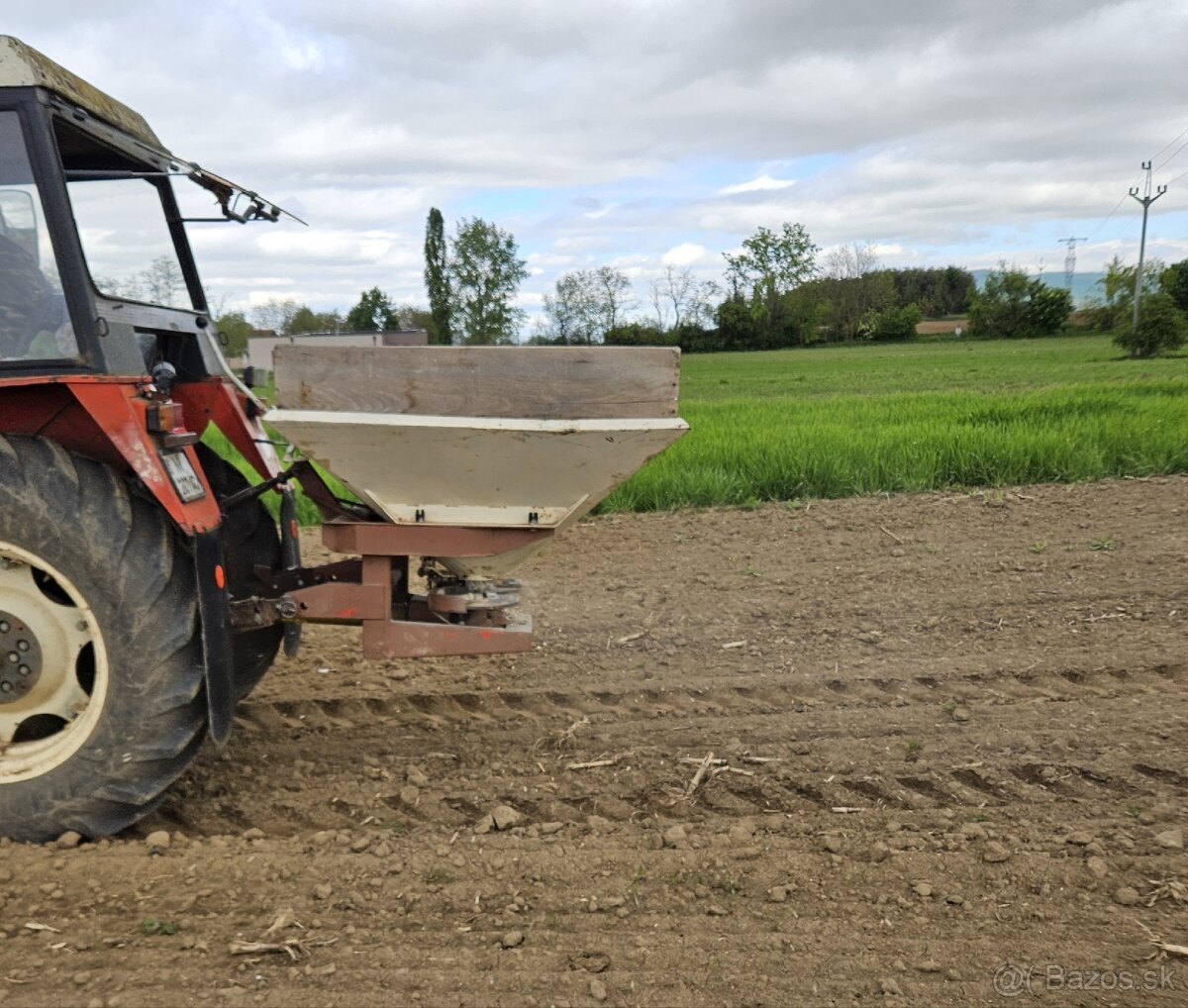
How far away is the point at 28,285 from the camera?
277 cm

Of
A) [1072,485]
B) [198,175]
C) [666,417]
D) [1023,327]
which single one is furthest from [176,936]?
[1023,327]

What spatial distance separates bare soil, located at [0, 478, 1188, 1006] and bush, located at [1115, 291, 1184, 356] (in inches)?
1343

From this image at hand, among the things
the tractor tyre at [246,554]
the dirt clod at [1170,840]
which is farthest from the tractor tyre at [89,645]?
the dirt clod at [1170,840]

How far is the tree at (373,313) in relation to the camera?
159 feet

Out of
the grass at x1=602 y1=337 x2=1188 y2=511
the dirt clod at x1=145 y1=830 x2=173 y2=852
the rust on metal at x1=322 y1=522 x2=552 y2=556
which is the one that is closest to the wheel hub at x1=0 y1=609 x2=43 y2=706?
the dirt clod at x1=145 y1=830 x2=173 y2=852

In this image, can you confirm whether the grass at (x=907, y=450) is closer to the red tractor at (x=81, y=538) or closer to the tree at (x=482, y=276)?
the red tractor at (x=81, y=538)

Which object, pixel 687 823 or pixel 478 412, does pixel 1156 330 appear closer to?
pixel 687 823

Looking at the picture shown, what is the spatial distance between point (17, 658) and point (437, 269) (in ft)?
204

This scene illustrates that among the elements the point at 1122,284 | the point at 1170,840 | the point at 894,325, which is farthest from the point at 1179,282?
the point at 1170,840

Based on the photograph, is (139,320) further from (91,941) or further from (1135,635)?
(1135,635)

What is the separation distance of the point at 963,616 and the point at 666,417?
2877mm

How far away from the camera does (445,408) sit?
280 cm

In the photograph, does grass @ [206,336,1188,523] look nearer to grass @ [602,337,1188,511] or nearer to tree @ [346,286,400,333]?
grass @ [602,337,1188,511]

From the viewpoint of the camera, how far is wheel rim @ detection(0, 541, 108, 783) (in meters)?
2.81
